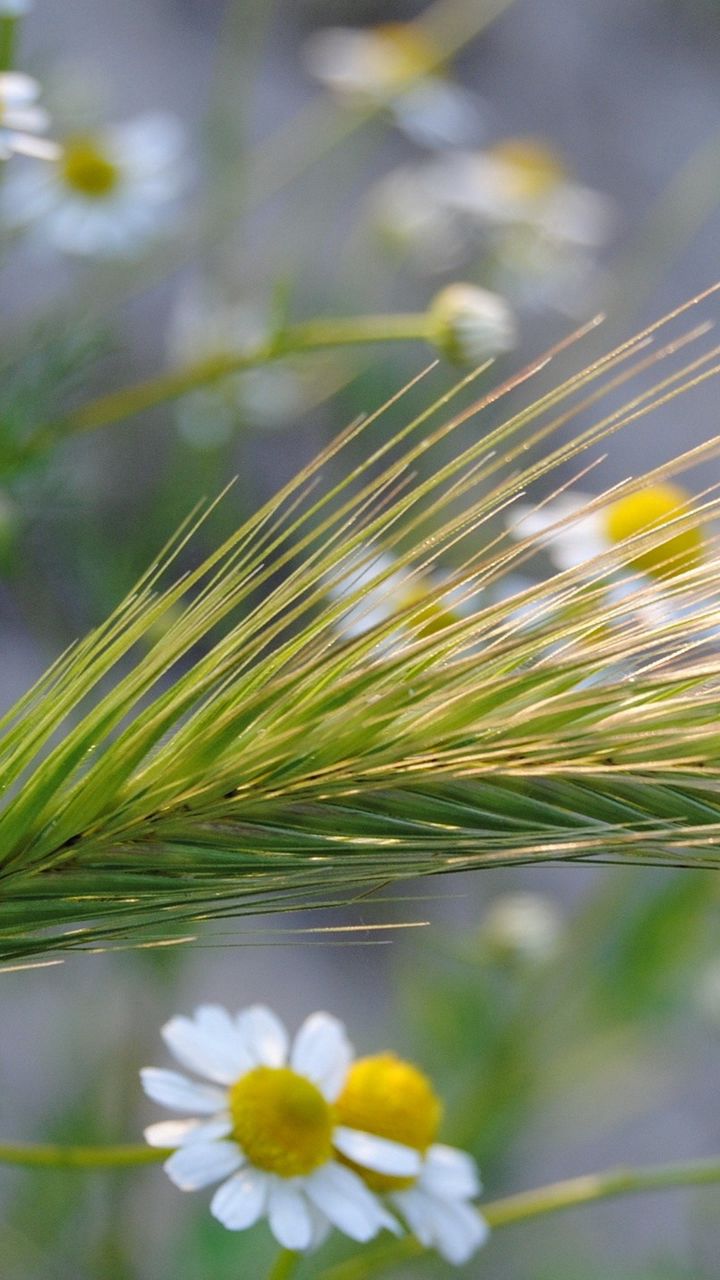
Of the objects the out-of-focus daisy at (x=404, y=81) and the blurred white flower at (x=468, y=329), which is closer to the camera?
the blurred white flower at (x=468, y=329)

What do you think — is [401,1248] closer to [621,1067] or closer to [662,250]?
[621,1067]

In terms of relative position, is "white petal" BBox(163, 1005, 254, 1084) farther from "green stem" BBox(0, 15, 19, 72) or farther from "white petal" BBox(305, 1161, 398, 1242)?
"green stem" BBox(0, 15, 19, 72)

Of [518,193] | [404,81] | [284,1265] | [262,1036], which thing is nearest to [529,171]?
[518,193]

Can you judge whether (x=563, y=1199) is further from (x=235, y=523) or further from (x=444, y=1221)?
(x=235, y=523)

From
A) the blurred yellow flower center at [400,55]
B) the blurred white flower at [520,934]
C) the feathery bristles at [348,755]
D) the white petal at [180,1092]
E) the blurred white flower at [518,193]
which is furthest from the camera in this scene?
the blurred yellow flower center at [400,55]

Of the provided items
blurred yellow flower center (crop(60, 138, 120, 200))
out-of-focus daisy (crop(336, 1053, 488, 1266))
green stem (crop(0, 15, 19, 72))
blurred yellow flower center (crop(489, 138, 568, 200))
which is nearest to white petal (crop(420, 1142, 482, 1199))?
out-of-focus daisy (crop(336, 1053, 488, 1266))

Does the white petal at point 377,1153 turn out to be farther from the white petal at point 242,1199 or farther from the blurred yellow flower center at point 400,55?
the blurred yellow flower center at point 400,55

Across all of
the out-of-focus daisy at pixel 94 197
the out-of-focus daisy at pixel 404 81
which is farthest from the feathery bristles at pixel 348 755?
the out-of-focus daisy at pixel 404 81
